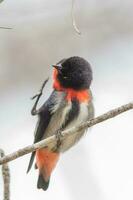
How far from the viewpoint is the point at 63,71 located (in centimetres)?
326

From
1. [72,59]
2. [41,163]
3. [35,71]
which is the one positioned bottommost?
[41,163]

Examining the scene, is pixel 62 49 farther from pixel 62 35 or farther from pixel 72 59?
pixel 72 59

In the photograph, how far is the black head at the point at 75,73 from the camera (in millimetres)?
3177

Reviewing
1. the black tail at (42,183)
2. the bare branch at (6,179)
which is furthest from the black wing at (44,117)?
the bare branch at (6,179)

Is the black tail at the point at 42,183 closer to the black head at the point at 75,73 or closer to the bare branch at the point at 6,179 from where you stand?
the black head at the point at 75,73

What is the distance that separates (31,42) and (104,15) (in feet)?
1.63

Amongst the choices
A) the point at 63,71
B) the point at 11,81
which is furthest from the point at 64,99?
the point at 11,81

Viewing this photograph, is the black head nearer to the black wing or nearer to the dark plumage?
the dark plumage

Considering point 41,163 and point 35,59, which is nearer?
point 41,163

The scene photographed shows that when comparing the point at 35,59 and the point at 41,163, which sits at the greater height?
the point at 35,59

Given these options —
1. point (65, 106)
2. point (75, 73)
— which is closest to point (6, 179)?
point (65, 106)

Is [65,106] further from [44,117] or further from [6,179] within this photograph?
[6,179]

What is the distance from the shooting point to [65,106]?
10.1 ft

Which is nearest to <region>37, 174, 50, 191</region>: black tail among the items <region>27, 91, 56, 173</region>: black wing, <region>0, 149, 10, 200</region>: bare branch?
<region>27, 91, 56, 173</region>: black wing
